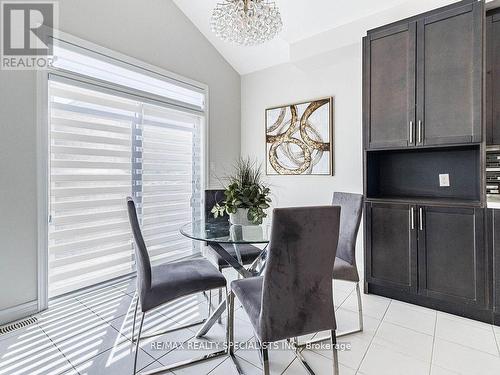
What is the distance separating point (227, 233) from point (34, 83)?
6.56 ft

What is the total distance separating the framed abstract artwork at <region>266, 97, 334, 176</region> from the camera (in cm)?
343

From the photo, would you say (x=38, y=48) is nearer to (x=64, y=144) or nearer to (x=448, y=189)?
(x=64, y=144)

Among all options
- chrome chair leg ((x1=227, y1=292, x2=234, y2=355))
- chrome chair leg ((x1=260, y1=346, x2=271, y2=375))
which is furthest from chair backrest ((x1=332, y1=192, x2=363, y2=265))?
chrome chair leg ((x1=260, y1=346, x2=271, y2=375))

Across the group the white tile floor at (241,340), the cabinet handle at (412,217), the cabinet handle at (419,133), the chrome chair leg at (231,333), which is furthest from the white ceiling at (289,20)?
the chrome chair leg at (231,333)

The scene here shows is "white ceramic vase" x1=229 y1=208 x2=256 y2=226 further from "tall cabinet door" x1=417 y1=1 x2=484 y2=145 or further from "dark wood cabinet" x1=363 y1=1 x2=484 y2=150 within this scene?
"tall cabinet door" x1=417 y1=1 x2=484 y2=145

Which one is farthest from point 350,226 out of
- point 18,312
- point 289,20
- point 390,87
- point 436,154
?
point 18,312

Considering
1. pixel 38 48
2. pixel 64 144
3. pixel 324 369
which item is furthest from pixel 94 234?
pixel 324 369

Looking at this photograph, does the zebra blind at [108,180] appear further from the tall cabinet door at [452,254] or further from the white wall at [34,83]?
the tall cabinet door at [452,254]

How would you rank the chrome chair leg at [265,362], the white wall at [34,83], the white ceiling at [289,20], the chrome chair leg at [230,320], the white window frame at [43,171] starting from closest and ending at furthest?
the chrome chair leg at [265,362]
the chrome chair leg at [230,320]
the white wall at [34,83]
the white window frame at [43,171]
the white ceiling at [289,20]

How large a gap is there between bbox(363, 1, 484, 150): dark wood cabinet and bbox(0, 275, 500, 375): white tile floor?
1.48 m

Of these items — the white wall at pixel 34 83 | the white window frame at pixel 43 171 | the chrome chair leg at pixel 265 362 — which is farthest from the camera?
the white window frame at pixel 43 171

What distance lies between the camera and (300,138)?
3.65m

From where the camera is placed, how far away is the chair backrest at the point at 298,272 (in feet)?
4.29

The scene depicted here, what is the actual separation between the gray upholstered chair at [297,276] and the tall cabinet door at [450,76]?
1653 millimetres
